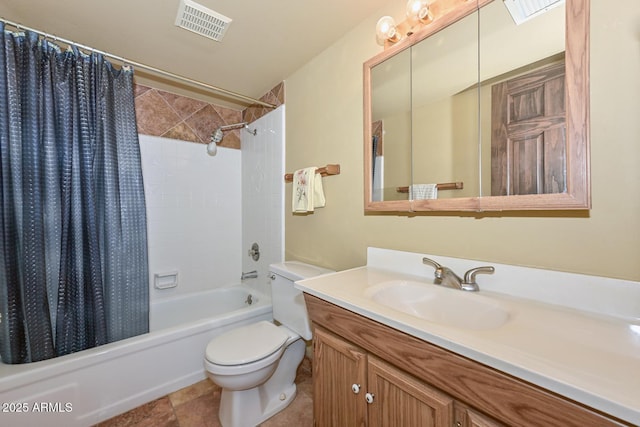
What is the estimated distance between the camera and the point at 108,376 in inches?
55.6

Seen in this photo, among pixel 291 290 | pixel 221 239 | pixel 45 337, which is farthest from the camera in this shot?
pixel 221 239

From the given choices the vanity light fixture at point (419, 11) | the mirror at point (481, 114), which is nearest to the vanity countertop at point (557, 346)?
the mirror at point (481, 114)

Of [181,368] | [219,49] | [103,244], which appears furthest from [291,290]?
[219,49]

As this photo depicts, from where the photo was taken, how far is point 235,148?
8.63ft

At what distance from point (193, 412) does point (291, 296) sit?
85 cm

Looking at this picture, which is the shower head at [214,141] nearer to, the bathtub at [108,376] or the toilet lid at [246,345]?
the bathtub at [108,376]

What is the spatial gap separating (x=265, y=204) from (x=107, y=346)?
1.39 m

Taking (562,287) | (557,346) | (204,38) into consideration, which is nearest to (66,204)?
(204,38)

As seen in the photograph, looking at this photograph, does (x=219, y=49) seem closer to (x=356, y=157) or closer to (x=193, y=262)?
(x=356, y=157)

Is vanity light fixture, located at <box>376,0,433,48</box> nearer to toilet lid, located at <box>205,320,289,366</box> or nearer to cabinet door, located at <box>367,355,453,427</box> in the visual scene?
cabinet door, located at <box>367,355,453,427</box>

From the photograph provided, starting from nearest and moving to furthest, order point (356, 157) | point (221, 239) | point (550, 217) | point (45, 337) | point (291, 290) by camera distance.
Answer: point (550, 217) → point (45, 337) → point (356, 157) → point (291, 290) → point (221, 239)

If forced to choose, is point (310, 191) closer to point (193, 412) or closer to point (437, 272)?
point (437, 272)

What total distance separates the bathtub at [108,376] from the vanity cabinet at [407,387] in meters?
1.04

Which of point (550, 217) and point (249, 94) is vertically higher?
point (249, 94)
